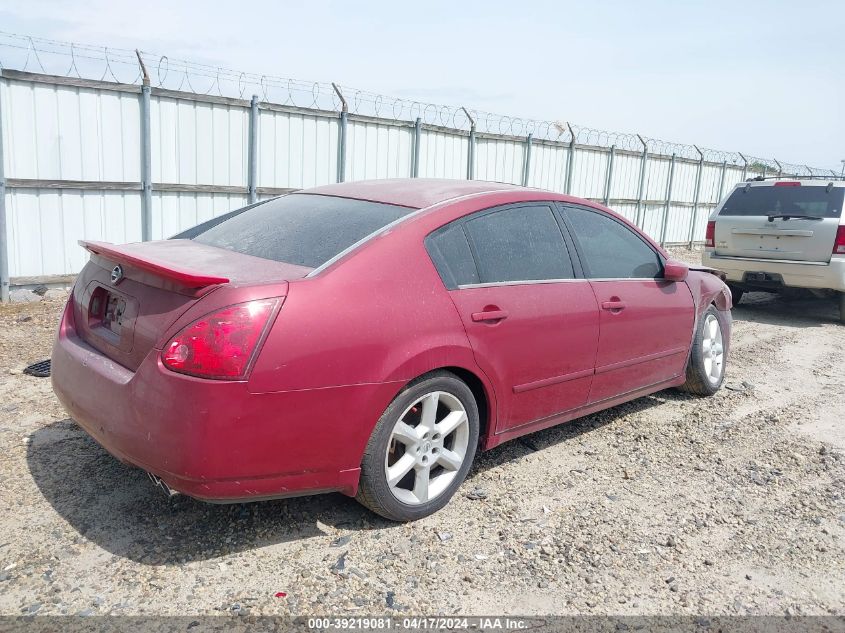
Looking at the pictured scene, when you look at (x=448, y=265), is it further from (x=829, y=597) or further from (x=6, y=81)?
(x=6, y=81)

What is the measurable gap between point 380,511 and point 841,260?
7595 millimetres

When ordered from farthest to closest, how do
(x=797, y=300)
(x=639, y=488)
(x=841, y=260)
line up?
(x=797, y=300) → (x=841, y=260) → (x=639, y=488)

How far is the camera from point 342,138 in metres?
10.5

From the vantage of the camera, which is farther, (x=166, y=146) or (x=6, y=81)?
(x=166, y=146)

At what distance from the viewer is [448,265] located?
10.9 feet

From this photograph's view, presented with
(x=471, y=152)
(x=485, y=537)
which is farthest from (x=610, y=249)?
(x=471, y=152)

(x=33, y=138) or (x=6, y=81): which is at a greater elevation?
(x=6, y=81)

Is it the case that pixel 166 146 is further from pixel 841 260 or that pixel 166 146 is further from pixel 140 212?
pixel 841 260

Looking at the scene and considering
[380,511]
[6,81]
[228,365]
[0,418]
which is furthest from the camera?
[6,81]

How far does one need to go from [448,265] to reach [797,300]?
9558mm

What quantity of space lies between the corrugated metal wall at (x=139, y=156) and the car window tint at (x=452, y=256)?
6.44m

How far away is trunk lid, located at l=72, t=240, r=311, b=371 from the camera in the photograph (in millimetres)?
2768

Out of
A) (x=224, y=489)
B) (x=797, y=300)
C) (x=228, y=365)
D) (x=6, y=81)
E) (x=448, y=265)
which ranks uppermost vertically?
(x=6, y=81)

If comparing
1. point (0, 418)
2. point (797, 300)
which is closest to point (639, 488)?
point (0, 418)
